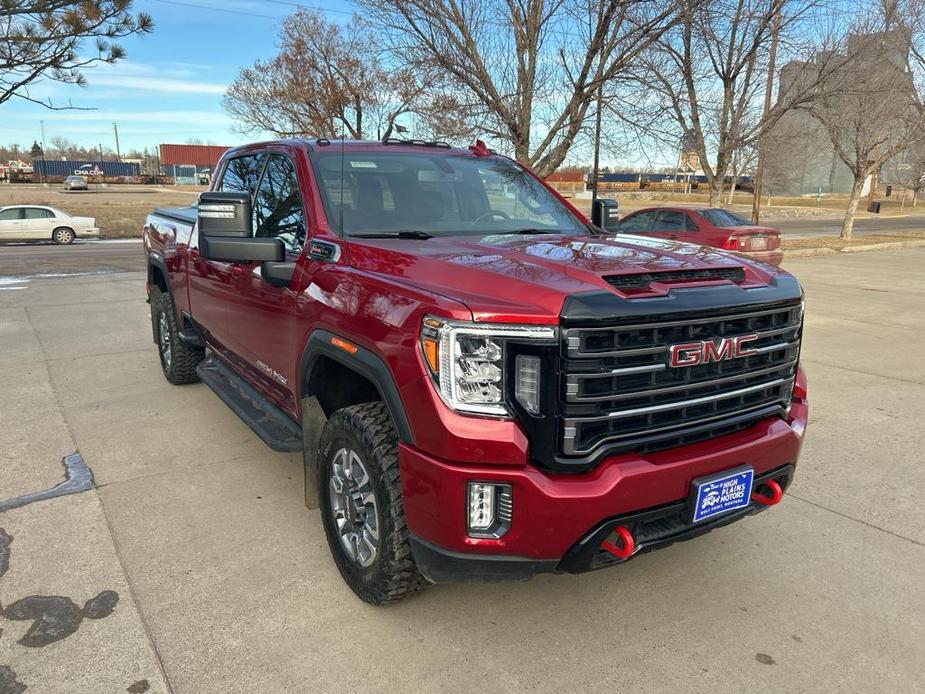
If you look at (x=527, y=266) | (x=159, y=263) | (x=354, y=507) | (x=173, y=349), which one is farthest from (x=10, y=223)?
(x=527, y=266)

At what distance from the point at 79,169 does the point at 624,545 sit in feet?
383

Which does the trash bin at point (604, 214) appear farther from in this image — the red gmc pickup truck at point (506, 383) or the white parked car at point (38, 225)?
the white parked car at point (38, 225)

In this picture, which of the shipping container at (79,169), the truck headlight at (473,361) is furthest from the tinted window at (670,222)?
the shipping container at (79,169)

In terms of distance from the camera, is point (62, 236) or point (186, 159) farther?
point (186, 159)

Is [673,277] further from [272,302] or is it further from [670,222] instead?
[670,222]

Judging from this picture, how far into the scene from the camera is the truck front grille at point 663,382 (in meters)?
2.29

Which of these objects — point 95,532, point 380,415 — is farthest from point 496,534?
point 95,532

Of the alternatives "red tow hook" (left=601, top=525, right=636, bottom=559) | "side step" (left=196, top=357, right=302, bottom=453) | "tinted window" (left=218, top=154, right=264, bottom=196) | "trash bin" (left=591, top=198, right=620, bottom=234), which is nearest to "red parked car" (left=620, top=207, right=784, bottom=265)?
"trash bin" (left=591, top=198, right=620, bottom=234)

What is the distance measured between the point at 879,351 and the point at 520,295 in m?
6.90

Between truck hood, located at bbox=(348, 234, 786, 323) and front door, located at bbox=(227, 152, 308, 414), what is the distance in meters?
0.55

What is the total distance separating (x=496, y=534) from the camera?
91.8 inches

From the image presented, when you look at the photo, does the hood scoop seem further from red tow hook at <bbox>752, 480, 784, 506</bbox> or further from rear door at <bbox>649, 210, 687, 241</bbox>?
rear door at <bbox>649, 210, 687, 241</bbox>

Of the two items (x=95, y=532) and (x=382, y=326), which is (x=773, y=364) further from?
(x=95, y=532)

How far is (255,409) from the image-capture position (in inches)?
158
